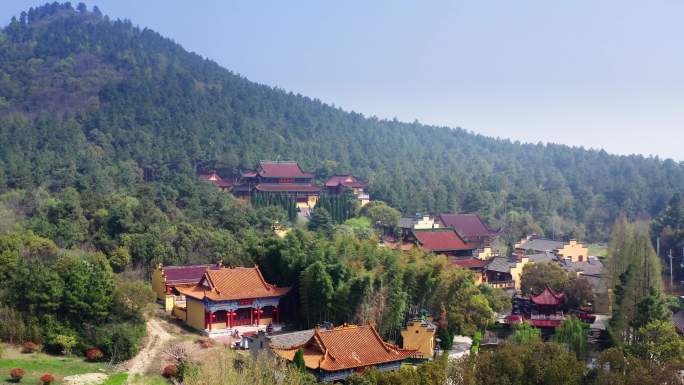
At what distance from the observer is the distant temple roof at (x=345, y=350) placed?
20.5 metres

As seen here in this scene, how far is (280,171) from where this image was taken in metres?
60.4

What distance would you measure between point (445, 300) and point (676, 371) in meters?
10.7

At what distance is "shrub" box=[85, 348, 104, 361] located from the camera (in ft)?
78.1

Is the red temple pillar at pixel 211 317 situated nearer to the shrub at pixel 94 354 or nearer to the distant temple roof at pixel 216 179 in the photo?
the shrub at pixel 94 354

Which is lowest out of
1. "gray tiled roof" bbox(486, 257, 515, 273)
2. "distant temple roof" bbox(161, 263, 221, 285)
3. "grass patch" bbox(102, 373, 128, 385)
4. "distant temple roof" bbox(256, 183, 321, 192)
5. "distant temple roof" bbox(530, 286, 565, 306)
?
"grass patch" bbox(102, 373, 128, 385)

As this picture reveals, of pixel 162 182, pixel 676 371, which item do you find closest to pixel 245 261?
pixel 676 371

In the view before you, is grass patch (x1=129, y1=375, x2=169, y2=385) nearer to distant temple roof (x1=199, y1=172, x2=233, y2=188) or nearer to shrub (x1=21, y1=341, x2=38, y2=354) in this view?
shrub (x1=21, y1=341, x2=38, y2=354)

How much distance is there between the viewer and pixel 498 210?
6481 centimetres

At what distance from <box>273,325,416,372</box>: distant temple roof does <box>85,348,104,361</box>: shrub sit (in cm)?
658

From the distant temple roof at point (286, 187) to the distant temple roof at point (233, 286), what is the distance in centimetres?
2914

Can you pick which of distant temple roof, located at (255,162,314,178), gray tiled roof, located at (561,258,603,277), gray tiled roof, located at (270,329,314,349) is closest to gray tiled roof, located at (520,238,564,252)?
gray tiled roof, located at (561,258,603,277)

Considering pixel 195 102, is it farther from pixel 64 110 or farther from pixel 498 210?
pixel 498 210

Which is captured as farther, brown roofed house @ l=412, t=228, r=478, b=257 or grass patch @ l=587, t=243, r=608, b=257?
grass patch @ l=587, t=243, r=608, b=257

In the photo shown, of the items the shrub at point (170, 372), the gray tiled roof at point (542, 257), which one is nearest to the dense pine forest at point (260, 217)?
the shrub at point (170, 372)
